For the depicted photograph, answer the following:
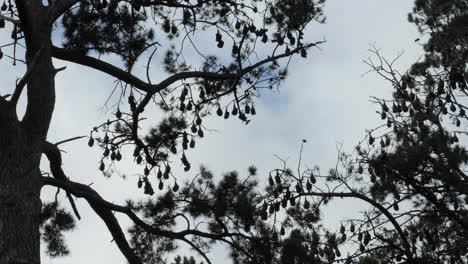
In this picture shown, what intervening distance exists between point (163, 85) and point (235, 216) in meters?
1.24

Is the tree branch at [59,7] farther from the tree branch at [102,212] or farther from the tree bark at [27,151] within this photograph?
the tree branch at [102,212]

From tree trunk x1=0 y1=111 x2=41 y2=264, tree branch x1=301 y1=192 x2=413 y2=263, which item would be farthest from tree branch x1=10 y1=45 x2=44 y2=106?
tree branch x1=301 y1=192 x2=413 y2=263

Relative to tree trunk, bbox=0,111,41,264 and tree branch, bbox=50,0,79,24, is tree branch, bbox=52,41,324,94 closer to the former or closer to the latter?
tree branch, bbox=50,0,79,24

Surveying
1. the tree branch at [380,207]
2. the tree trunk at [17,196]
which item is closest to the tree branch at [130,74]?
the tree trunk at [17,196]

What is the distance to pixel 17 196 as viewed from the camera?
14.9ft

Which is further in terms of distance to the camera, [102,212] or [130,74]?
[102,212]

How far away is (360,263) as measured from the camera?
6469mm

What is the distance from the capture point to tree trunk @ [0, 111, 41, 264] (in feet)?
14.4

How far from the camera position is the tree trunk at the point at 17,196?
14.4 ft

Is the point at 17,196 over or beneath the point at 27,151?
beneath

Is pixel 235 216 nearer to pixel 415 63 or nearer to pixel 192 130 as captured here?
pixel 192 130

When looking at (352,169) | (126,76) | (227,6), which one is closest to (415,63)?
(352,169)

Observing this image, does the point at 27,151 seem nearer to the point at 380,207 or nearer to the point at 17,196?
the point at 17,196

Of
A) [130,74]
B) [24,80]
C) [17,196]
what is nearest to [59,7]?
[130,74]
